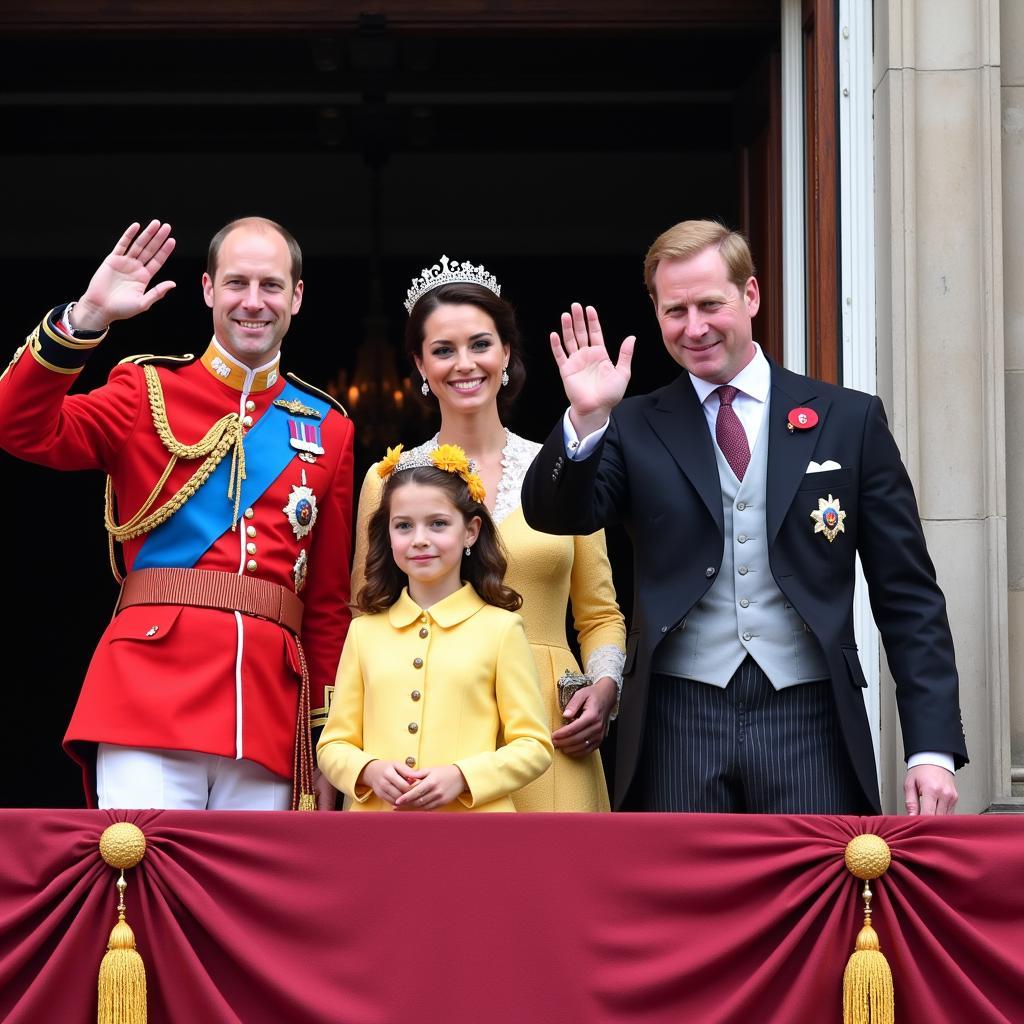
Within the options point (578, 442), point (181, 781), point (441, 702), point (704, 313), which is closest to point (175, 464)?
point (181, 781)

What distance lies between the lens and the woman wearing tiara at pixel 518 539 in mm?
3848

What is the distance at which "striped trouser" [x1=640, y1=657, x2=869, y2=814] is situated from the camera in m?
3.41

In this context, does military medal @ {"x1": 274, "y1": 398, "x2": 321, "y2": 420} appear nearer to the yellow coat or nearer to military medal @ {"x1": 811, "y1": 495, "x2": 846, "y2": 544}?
the yellow coat

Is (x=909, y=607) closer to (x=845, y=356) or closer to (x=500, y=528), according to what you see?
(x=500, y=528)

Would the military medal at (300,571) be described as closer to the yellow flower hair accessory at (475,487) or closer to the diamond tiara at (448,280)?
the yellow flower hair accessory at (475,487)

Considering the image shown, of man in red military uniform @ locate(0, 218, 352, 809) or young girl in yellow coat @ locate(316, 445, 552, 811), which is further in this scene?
man in red military uniform @ locate(0, 218, 352, 809)

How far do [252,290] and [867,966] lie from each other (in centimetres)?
168

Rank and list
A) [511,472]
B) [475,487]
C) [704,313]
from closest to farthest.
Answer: [704,313]
[475,487]
[511,472]

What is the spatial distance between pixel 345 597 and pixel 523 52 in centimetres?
280

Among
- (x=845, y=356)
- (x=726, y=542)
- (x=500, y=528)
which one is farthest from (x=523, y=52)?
(x=726, y=542)

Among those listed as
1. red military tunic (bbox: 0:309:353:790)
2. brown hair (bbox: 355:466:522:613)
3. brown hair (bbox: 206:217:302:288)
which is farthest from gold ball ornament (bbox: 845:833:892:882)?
brown hair (bbox: 206:217:302:288)

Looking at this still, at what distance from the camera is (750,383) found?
12.1 ft

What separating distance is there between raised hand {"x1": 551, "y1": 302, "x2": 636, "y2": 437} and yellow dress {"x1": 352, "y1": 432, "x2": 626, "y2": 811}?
484 millimetres

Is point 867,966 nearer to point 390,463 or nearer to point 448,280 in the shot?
point 390,463
